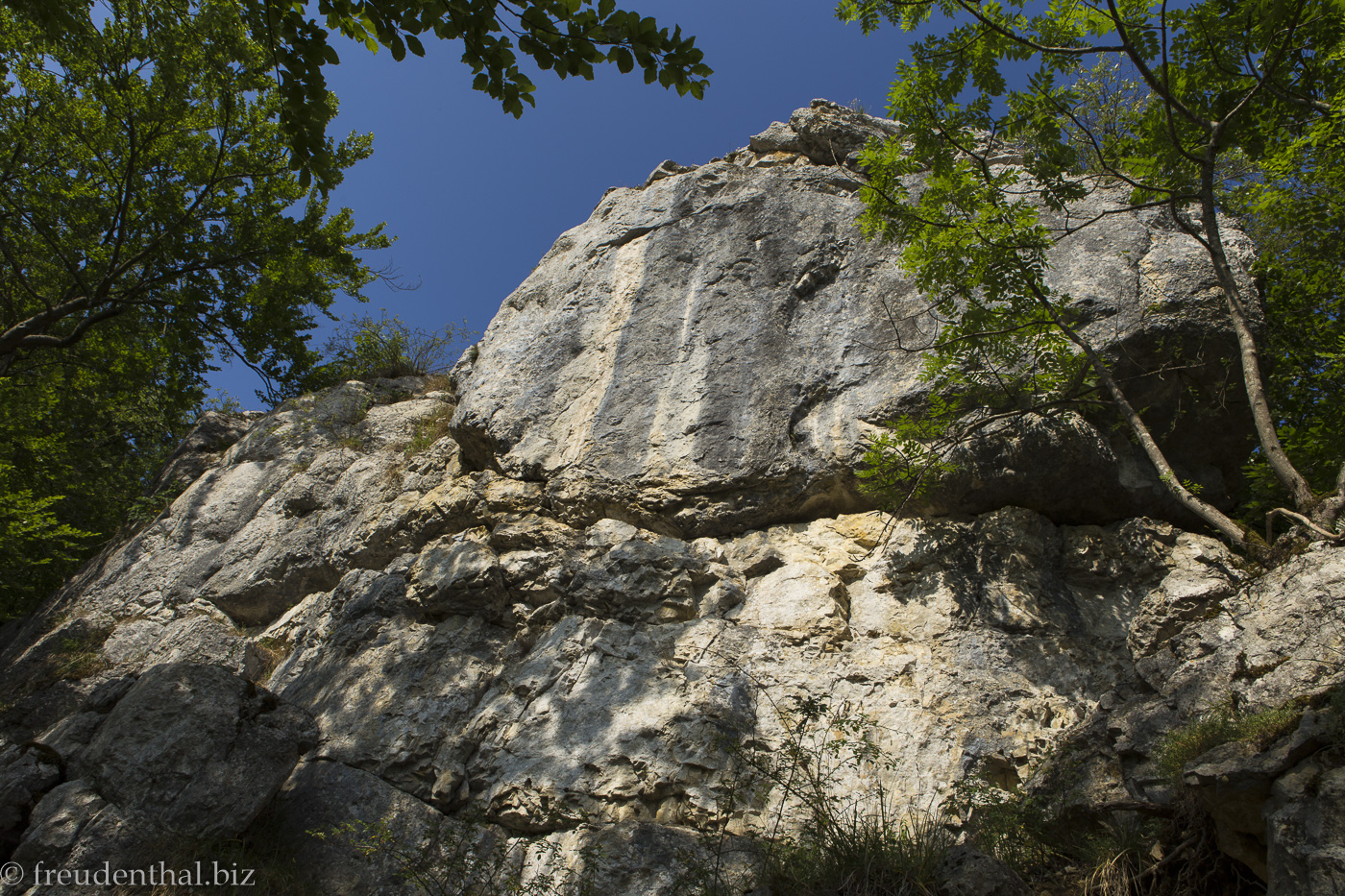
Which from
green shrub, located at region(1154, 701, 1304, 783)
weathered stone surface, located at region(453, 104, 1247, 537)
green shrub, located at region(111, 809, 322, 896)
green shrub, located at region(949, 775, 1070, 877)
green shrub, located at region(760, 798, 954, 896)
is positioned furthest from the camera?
weathered stone surface, located at region(453, 104, 1247, 537)

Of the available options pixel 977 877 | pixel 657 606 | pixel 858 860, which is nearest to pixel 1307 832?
pixel 977 877

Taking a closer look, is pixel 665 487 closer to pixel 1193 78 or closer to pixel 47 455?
pixel 1193 78

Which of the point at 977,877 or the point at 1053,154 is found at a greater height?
the point at 1053,154

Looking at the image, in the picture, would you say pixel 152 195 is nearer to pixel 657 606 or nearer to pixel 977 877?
pixel 657 606

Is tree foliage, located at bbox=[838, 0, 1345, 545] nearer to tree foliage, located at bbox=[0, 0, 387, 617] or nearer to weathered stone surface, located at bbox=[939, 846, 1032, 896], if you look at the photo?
weathered stone surface, located at bbox=[939, 846, 1032, 896]

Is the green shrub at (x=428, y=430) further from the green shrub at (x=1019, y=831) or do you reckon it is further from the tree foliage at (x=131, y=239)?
the green shrub at (x=1019, y=831)

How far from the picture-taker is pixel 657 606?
5.82 meters

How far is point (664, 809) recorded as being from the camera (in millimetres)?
4602

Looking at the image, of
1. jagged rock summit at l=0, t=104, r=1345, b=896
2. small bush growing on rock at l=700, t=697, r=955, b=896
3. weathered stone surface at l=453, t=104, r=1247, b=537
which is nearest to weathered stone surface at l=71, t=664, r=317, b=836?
jagged rock summit at l=0, t=104, r=1345, b=896

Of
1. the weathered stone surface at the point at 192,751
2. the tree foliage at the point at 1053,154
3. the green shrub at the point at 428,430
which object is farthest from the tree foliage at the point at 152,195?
the tree foliage at the point at 1053,154

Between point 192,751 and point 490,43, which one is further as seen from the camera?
point 192,751

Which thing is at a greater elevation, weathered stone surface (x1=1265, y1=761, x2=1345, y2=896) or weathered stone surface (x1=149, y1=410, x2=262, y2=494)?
weathered stone surface (x1=149, y1=410, x2=262, y2=494)

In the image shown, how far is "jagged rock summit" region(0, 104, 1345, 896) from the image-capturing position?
4387mm

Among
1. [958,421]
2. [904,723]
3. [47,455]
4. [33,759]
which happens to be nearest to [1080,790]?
[904,723]
